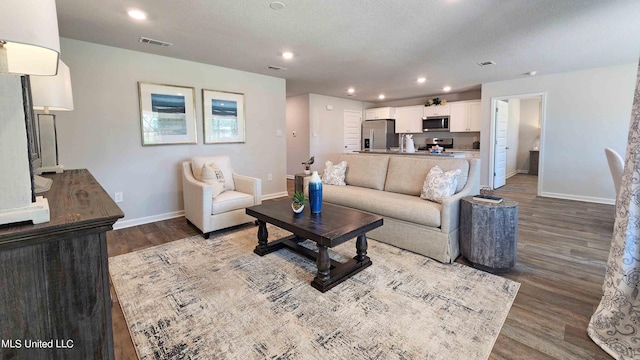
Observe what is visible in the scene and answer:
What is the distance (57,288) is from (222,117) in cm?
399

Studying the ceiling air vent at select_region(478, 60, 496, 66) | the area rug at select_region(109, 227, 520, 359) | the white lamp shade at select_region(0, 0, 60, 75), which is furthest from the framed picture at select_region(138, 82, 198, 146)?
the ceiling air vent at select_region(478, 60, 496, 66)

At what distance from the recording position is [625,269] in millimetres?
1664

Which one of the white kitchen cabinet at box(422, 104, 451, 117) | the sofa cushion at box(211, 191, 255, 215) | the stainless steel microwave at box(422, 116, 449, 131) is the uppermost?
the white kitchen cabinet at box(422, 104, 451, 117)

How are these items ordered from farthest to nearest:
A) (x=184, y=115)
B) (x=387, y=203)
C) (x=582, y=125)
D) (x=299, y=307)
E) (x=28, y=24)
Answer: (x=582, y=125) → (x=184, y=115) → (x=387, y=203) → (x=299, y=307) → (x=28, y=24)

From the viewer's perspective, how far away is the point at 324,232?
2.19 meters

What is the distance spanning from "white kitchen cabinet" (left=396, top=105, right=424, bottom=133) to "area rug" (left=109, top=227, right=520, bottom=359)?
214 inches

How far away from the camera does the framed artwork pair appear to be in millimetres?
3898

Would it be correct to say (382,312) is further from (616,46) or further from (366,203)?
(616,46)

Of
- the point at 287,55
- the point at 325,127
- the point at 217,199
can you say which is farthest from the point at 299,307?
the point at 325,127

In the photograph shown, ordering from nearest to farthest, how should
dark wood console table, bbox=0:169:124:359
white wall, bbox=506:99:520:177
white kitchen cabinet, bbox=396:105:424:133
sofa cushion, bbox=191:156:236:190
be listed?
dark wood console table, bbox=0:169:124:359
sofa cushion, bbox=191:156:236:190
white kitchen cabinet, bbox=396:105:424:133
white wall, bbox=506:99:520:177

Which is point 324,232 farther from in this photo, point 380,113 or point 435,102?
point 380,113

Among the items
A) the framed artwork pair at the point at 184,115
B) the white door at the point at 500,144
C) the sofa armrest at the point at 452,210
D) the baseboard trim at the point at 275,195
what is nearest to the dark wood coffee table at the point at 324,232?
the sofa armrest at the point at 452,210

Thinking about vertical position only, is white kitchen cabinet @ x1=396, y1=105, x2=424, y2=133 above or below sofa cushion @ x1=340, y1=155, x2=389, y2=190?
above

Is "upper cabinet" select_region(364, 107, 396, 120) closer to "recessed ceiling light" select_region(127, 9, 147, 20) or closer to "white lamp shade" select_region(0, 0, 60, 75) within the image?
"recessed ceiling light" select_region(127, 9, 147, 20)
